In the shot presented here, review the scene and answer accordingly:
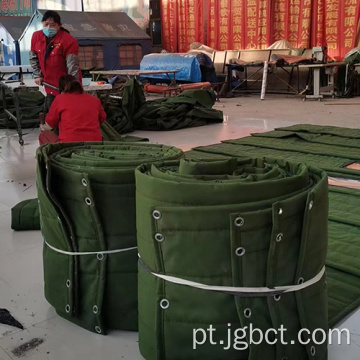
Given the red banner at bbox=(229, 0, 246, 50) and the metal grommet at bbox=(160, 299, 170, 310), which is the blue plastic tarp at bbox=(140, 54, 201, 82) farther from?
the metal grommet at bbox=(160, 299, 170, 310)

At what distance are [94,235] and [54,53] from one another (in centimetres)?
325

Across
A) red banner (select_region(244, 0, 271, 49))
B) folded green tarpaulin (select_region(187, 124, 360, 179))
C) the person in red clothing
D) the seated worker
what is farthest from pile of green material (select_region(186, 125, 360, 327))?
red banner (select_region(244, 0, 271, 49))

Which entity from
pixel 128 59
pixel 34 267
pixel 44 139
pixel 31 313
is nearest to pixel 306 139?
pixel 44 139

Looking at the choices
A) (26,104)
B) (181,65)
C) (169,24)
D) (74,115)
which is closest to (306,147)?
(74,115)

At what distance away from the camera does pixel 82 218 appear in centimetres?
167

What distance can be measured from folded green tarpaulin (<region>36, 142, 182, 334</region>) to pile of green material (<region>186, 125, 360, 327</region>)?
1.01 feet

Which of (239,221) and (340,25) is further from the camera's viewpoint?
(340,25)

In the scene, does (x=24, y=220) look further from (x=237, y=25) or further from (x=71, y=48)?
(x=237, y=25)

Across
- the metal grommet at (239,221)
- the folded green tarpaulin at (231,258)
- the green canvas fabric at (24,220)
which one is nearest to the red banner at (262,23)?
the green canvas fabric at (24,220)

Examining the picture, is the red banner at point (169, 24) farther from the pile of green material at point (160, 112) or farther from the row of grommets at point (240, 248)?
the row of grommets at point (240, 248)

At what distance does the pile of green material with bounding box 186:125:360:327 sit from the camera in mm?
1976

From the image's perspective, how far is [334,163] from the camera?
12.8 ft

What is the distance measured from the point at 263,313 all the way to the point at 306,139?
3.75 metres

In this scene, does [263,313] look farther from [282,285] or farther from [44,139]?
[44,139]
